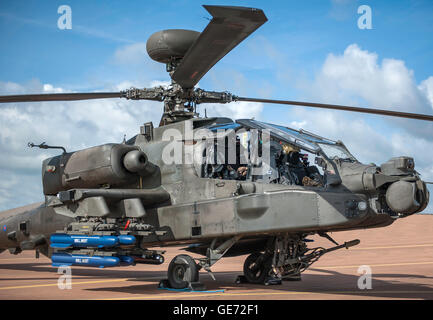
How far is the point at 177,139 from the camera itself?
11453 mm

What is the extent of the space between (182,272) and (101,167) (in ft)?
9.51

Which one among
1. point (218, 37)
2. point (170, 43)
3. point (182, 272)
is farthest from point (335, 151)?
point (170, 43)

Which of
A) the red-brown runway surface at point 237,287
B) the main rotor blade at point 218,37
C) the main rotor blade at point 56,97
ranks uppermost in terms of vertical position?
the main rotor blade at point 218,37

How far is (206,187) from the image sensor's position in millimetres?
10680

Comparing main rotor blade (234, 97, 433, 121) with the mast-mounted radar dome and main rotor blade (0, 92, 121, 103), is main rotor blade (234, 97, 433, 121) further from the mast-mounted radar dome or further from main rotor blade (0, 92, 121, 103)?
main rotor blade (0, 92, 121, 103)

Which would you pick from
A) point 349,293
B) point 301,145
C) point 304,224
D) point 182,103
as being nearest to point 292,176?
point 301,145

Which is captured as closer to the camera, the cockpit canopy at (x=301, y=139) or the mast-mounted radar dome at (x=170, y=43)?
the cockpit canopy at (x=301, y=139)

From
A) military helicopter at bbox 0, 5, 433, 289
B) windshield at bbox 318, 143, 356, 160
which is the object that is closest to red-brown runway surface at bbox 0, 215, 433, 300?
military helicopter at bbox 0, 5, 433, 289

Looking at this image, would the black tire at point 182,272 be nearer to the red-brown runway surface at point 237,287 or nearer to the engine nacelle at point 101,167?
the red-brown runway surface at point 237,287

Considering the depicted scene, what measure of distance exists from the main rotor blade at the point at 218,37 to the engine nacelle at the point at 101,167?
78.1 inches

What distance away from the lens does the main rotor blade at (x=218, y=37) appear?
7.41 meters

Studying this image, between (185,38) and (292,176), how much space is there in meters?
3.95

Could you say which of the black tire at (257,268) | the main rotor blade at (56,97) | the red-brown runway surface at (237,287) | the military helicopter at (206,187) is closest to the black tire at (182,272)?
the military helicopter at (206,187)
